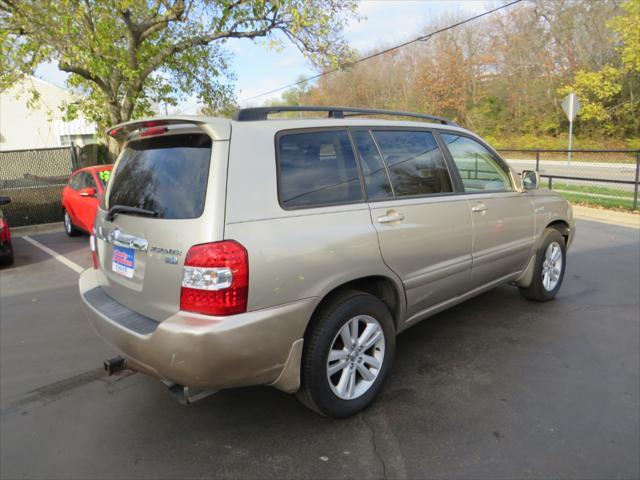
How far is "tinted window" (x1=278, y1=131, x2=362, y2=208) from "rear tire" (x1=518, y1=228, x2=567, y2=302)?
2.53 metres

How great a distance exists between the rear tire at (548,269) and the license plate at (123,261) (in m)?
3.62

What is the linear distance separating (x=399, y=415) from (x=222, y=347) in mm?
1274

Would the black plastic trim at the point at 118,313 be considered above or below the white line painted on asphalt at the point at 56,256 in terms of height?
above

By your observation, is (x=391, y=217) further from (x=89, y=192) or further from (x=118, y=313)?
(x=89, y=192)

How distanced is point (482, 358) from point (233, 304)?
2.22 meters

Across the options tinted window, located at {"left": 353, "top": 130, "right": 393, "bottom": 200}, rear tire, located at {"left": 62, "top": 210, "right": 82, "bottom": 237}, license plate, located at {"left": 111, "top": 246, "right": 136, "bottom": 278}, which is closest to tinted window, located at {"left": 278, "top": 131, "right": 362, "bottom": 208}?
tinted window, located at {"left": 353, "top": 130, "right": 393, "bottom": 200}

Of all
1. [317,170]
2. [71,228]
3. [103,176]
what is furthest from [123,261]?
[71,228]

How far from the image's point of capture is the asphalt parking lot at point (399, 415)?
98.8 inches

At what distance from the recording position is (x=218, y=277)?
231cm

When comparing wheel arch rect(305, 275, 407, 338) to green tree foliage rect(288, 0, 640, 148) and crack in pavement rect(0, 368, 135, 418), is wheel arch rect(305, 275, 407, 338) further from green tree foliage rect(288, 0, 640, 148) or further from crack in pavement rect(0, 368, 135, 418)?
green tree foliage rect(288, 0, 640, 148)

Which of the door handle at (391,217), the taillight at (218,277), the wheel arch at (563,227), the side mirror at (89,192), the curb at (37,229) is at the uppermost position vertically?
the side mirror at (89,192)

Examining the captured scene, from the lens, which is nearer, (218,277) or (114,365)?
(218,277)

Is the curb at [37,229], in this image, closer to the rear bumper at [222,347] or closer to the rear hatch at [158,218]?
the rear hatch at [158,218]

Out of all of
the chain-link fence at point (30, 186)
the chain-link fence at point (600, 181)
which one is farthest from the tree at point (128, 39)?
the chain-link fence at point (600, 181)
